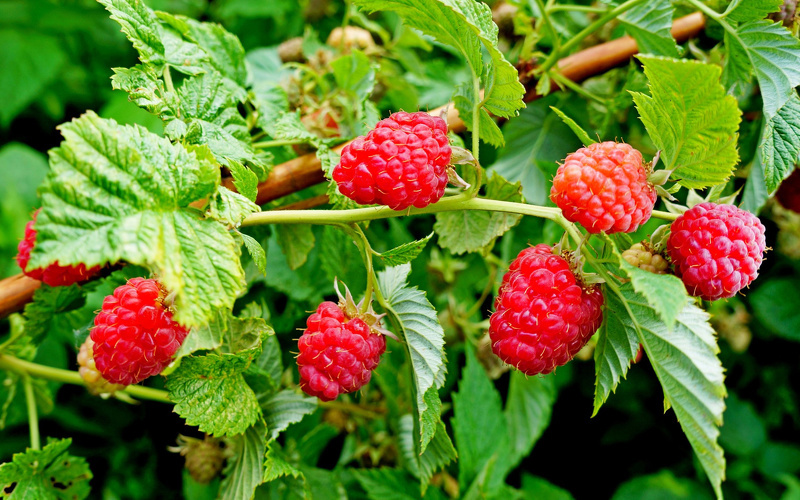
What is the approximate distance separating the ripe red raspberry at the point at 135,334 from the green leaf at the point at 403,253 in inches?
10.0

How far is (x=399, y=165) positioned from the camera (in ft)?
2.01

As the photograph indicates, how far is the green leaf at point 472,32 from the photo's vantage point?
2.09 feet

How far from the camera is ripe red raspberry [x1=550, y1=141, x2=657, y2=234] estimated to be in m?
0.61

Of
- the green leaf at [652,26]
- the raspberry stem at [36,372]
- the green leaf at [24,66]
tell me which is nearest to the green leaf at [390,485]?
the raspberry stem at [36,372]

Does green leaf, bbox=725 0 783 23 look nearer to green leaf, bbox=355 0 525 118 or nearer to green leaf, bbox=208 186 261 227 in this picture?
green leaf, bbox=355 0 525 118

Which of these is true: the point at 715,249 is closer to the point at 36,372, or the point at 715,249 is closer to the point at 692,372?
the point at 692,372

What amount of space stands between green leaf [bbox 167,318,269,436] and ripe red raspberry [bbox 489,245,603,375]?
299 millimetres

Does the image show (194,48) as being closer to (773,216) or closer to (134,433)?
(134,433)

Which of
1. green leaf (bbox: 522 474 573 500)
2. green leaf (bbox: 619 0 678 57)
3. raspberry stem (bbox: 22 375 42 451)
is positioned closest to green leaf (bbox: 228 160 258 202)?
raspberry stem (bbox: 22 375 42 451)

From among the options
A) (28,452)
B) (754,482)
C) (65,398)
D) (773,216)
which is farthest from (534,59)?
(65,398)

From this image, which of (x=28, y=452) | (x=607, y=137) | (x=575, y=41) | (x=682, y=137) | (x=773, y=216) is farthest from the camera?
(x=773, y=216)

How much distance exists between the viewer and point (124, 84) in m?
0.70

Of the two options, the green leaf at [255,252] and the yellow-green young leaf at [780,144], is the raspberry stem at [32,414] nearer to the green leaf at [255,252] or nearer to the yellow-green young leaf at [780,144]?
the green leaf at [255,252]

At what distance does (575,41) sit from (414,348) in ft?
1.92
